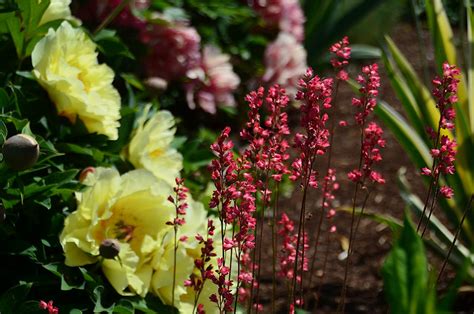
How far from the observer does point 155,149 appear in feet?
7.16

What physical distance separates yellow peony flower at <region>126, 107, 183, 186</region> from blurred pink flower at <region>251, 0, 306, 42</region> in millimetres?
1710

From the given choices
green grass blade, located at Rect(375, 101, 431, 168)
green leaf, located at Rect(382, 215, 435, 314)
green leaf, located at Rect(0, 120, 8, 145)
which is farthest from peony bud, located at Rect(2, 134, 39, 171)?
green grass blade, located at Rect(375, 101, 431, 168)

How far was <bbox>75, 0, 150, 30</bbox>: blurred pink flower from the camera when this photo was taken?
303 centimetres

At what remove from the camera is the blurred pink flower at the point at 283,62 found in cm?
368

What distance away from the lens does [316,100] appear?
1.56 m

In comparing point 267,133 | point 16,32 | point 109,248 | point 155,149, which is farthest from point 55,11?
point 267,133

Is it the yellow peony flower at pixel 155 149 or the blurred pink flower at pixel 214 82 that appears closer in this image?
the yellow peony flower at pixel 155 149

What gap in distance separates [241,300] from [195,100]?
1.56m

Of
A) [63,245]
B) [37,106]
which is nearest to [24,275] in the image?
[63,245]

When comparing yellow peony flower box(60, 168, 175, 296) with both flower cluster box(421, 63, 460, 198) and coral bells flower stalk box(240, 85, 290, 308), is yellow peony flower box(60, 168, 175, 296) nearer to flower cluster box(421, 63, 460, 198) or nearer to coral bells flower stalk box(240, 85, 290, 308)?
coral bells flower stalk box(240, 85, 290, 308)

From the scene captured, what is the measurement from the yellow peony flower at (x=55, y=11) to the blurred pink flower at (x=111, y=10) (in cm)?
88

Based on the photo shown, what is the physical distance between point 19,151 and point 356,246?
1.88 metres

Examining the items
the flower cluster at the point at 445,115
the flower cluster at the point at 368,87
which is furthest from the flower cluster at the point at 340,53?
the flower cluster at the point at 445,115

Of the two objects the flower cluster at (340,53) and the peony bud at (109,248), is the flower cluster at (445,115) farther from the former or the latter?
the peony bud at (109,248)
